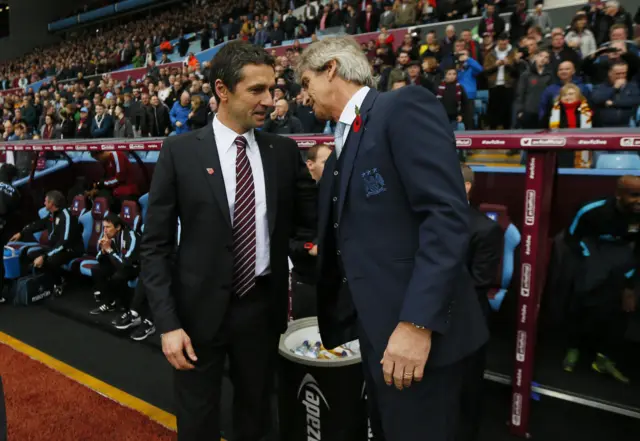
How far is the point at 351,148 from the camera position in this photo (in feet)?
5.33

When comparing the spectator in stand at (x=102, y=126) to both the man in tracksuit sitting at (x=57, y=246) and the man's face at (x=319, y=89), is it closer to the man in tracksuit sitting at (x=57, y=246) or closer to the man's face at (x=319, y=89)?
the man in tracksuit sitting at (x=57, y=246)

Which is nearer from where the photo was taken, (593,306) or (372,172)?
(372,172)

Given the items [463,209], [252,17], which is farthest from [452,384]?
[252,17]

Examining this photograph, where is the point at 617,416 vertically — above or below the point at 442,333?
below

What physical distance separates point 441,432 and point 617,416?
8.89 feet

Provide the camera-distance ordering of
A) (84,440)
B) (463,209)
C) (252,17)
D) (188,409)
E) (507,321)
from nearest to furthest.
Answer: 1. (463,209)
2. (188,409)
3. (84,440)
4. (507,321)
5. (252,17)

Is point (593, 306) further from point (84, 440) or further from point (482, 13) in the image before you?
point (482, 13)

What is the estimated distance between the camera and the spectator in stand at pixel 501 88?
7781mm

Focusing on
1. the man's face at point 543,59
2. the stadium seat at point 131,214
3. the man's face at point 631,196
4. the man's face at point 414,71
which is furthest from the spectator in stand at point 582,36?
the stadium seat at point 131,214

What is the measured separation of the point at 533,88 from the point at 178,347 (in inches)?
255

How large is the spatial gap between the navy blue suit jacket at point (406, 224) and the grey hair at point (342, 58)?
0.26 feet

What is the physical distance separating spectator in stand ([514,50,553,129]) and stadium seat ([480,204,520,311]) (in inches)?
113

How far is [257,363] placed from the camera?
2318 millimetres

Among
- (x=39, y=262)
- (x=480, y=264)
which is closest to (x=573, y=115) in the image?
(x=480, y=264)
